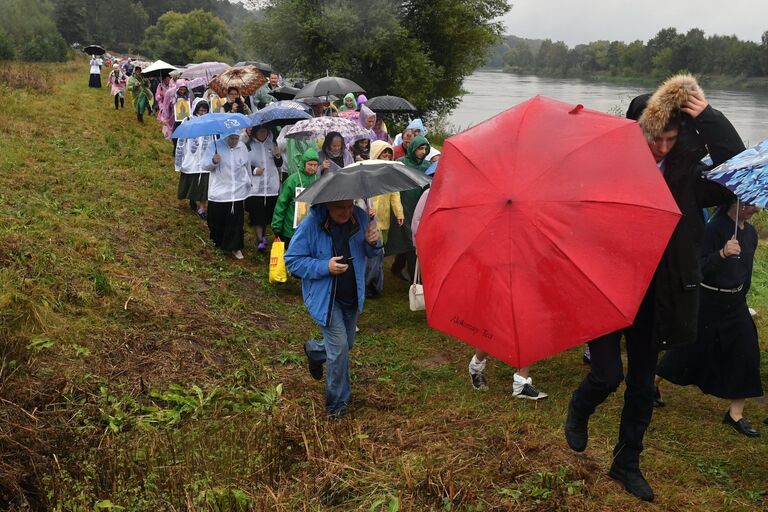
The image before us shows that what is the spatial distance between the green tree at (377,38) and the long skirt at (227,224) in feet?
52.7

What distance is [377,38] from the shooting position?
22.6 metres

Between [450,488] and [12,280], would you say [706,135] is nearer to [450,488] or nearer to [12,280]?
[450,488]

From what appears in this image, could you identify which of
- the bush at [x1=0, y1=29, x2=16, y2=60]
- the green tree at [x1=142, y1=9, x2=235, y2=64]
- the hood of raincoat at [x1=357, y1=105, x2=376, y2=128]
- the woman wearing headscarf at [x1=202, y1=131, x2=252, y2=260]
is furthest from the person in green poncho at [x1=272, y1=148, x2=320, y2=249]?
the green tree at [x1=142, y1=9, x2=235, y2=64]

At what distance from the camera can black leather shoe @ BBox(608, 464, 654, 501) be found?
11.1 feet

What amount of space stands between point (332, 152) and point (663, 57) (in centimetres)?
6411

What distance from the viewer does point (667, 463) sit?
4.02 meters

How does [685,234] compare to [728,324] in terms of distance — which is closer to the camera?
[685,234]

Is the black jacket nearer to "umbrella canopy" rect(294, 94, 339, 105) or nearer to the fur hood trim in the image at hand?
the fur hood trim

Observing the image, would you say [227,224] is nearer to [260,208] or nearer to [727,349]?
[260,208]

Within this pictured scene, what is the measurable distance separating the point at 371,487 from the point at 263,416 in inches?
41.2

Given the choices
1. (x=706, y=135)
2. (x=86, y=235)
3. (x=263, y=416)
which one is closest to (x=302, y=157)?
(x=86, y=235)

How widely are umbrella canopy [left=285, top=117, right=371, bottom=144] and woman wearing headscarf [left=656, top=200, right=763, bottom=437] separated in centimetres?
399

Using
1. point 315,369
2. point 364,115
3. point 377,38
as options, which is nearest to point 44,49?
point 377,38

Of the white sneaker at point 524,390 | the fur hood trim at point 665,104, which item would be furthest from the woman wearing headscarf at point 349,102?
the fur hood trim at point 665,104
